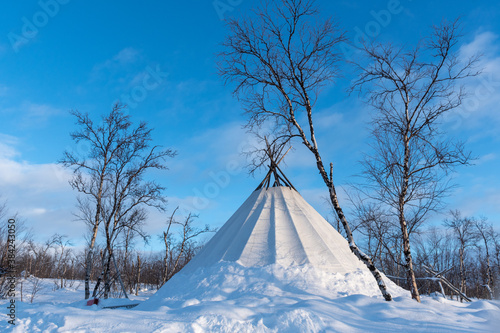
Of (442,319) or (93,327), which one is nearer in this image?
(93,327)

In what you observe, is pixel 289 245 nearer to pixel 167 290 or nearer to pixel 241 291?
pixel 241 291

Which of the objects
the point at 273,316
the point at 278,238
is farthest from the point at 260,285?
the point at 273,316

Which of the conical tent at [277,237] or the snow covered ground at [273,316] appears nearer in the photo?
the snow covered ground at [273,316]

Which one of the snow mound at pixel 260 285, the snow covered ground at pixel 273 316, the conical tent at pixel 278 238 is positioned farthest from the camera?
the conical tent at pixel 278 238

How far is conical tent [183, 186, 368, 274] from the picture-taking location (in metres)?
8.93

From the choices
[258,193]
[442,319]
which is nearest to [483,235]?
[258,193]

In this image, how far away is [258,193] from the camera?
11891 millimetres

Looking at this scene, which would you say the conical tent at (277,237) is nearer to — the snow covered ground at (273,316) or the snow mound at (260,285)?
the snow mound at (260,285)

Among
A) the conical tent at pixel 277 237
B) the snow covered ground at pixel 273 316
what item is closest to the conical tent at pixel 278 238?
the conical tent at pixel 277 237

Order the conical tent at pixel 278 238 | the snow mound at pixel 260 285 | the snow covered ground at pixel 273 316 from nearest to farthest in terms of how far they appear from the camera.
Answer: the snow covered ground at pixel 273 316, the snow mound at pixel 260 285, the conical tent at pixel 278 238

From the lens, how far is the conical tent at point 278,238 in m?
8.93

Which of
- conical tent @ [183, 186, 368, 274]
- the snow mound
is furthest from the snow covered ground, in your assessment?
conical tent @ [183, 186, 368, 274]

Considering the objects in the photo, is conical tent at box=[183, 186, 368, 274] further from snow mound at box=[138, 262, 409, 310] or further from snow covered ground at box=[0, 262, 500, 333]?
snow covered ground at box=[0, 262, 500, 333]

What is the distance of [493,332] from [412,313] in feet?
4.17
